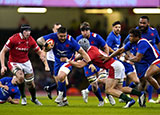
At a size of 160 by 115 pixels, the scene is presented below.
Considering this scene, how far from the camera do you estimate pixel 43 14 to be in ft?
86.8

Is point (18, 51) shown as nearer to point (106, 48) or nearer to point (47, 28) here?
point (106, 48)

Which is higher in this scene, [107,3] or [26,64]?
[107,3]

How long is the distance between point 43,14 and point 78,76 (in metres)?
4.57

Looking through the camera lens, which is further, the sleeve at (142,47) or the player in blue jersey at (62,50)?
the player in blue jersey at (62,50)

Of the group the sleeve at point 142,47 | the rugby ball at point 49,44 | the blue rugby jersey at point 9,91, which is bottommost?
the blue rugby jersey at point 9,91

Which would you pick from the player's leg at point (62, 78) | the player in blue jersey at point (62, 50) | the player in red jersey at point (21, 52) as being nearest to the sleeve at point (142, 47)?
the player in blue jersey at point (62, 50)

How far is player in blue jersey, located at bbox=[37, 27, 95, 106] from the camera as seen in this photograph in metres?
12.8

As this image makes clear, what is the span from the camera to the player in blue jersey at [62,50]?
505 inches

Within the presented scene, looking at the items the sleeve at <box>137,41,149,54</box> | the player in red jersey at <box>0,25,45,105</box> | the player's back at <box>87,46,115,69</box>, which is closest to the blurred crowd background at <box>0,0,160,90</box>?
the player in red jersey at <box>0,25,45,105</box>

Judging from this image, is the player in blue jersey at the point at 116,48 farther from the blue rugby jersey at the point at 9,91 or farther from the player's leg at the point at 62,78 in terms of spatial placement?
the blue rugby jersey at the point at 9,91

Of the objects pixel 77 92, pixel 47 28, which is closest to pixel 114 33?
pixel 77 92

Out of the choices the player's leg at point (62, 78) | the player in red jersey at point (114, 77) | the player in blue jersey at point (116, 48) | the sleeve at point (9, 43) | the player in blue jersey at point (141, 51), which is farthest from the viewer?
the player in blue jersey at point (116, 48)

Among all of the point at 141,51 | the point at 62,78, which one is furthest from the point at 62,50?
the point at 141,51

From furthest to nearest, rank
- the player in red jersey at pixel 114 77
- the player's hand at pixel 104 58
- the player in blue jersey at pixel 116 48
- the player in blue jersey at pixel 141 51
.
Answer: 1. the player in blue jersey at pixel 116 48
2. the player's hand at pixel 104 58
3. the player in blue jersey at pixel 141 51
4. the player in red jersey at pixel 114 77
